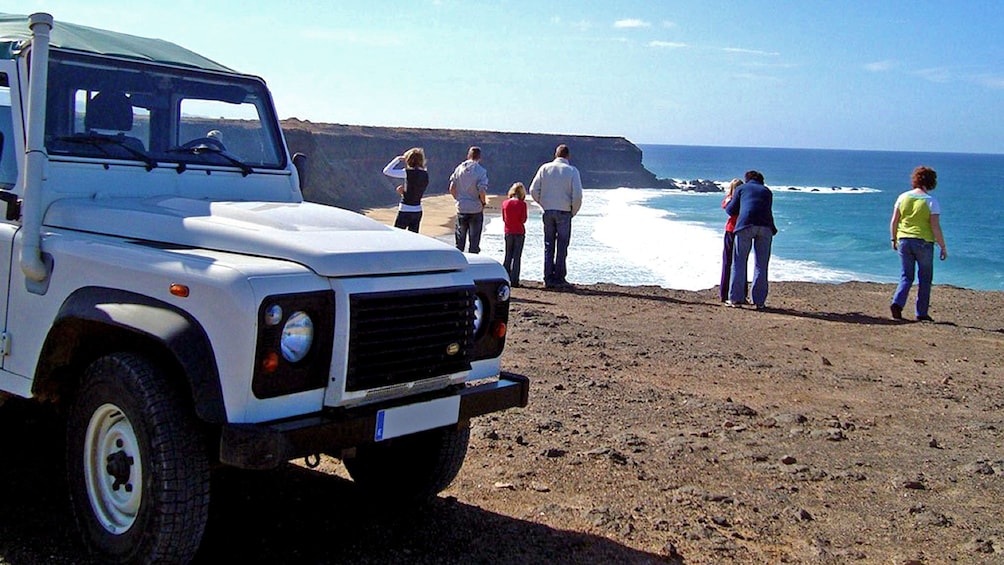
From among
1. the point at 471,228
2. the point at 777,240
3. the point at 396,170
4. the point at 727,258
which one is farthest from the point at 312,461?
the point at 777,240

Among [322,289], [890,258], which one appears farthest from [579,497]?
[890,258]

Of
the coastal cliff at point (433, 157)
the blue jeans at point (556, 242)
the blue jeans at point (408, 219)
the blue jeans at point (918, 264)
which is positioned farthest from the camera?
the coastal cliff at point (433, 157)

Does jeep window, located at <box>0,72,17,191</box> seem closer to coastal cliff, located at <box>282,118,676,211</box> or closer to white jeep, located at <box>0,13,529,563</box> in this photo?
white jeep, located at <box>0,13,529,563</box>

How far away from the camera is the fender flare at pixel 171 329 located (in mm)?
3773

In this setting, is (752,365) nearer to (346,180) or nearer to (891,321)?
(891,321)

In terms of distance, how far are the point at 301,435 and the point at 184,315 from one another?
2.07 feet

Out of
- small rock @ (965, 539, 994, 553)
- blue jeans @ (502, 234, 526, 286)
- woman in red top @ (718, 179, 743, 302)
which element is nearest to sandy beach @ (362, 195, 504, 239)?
blue jeans @ (502, 234, 526, 286)

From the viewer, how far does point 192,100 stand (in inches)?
221

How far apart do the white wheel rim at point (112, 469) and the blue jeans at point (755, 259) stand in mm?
9783

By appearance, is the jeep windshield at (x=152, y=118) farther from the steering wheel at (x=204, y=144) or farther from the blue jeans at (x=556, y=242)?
the blue jeans at (x=556, y=242)

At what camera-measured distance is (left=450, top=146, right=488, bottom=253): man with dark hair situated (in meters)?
13.7

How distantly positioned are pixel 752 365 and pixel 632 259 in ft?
68.5

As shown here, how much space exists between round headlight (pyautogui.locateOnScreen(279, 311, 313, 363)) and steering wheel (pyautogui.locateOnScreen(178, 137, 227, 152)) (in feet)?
6.42

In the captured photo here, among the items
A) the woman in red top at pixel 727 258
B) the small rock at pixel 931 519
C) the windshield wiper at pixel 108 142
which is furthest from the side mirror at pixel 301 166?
the woman in red top at pixel 727 258
